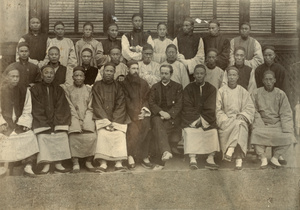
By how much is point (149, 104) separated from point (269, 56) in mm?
1493

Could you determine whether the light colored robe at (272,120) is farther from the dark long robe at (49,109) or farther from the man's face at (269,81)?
the dark long robe at (49,109)

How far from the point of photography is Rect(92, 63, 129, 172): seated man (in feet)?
16.2

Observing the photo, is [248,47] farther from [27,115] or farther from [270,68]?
[27,115]

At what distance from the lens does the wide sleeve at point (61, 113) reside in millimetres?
→ 4957

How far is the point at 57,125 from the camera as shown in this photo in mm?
4957

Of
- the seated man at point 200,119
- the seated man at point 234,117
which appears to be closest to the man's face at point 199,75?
the seated man at point 200,119

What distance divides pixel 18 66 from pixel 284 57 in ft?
9.80

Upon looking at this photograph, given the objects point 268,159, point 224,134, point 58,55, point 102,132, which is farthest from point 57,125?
point 268,159

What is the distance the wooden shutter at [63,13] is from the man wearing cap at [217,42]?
1572 mm

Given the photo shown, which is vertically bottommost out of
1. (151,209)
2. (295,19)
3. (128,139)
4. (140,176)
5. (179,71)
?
(151,209)

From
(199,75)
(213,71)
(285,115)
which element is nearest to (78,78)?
(199,75)

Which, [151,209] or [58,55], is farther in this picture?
[58,55]

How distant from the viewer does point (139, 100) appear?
201 inches

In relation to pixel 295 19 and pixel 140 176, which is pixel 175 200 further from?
pixel 295 19
